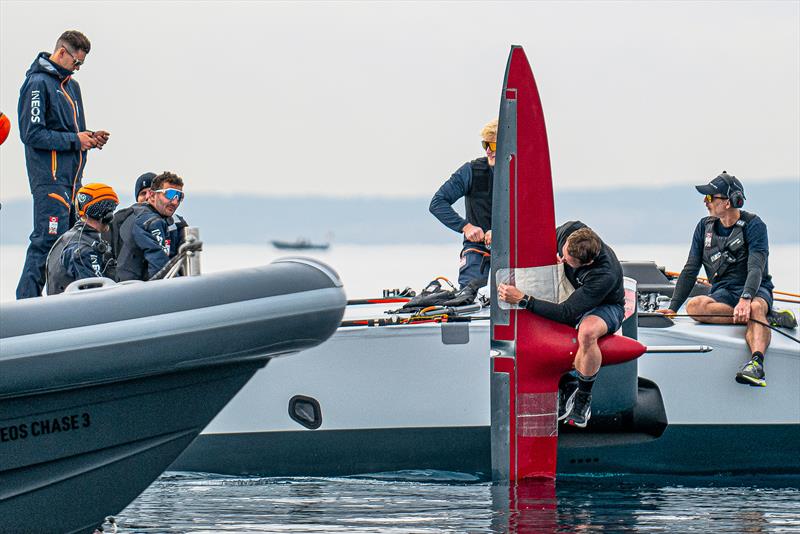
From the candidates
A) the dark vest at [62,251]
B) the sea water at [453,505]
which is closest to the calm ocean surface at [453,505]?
the sea water at [453,505]

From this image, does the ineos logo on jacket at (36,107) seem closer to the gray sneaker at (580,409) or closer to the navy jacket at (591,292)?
the navy jacket at (591,292)

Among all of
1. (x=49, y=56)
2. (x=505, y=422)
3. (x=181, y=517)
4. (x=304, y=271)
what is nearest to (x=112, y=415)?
(x=304, y=271)

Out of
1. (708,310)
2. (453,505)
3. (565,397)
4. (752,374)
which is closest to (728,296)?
(708,310)

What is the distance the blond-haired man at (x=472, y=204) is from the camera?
7.66 meters

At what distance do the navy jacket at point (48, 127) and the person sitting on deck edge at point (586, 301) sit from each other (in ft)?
8.99

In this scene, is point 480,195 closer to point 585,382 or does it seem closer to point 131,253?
point 585,382

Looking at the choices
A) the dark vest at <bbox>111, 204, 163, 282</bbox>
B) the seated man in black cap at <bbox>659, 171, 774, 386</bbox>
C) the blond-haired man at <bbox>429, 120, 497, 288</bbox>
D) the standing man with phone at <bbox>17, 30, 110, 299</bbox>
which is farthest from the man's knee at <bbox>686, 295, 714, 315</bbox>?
the standing man with phone at <bbox>17, 30, 110, 299</bbox>

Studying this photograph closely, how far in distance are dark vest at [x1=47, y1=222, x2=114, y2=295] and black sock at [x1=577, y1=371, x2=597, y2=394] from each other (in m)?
2.59

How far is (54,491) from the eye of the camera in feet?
16.0

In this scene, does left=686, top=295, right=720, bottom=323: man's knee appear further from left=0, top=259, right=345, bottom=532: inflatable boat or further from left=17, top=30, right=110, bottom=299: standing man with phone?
left=17, top=30, right=110, bottom=299: standing man with phone

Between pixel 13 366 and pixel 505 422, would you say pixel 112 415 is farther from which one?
pixel 505 422

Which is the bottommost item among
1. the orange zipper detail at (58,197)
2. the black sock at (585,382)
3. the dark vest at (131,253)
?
the black sock at (585,382)

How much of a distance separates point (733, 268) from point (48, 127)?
416 cm

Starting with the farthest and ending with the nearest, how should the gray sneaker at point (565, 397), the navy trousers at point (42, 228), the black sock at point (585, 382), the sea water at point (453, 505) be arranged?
the navy trousers at point (42, 228) < the gray sneaker at point (565, 397) < the black sock at point (585, 382) < the sea water at point (453, 505)
